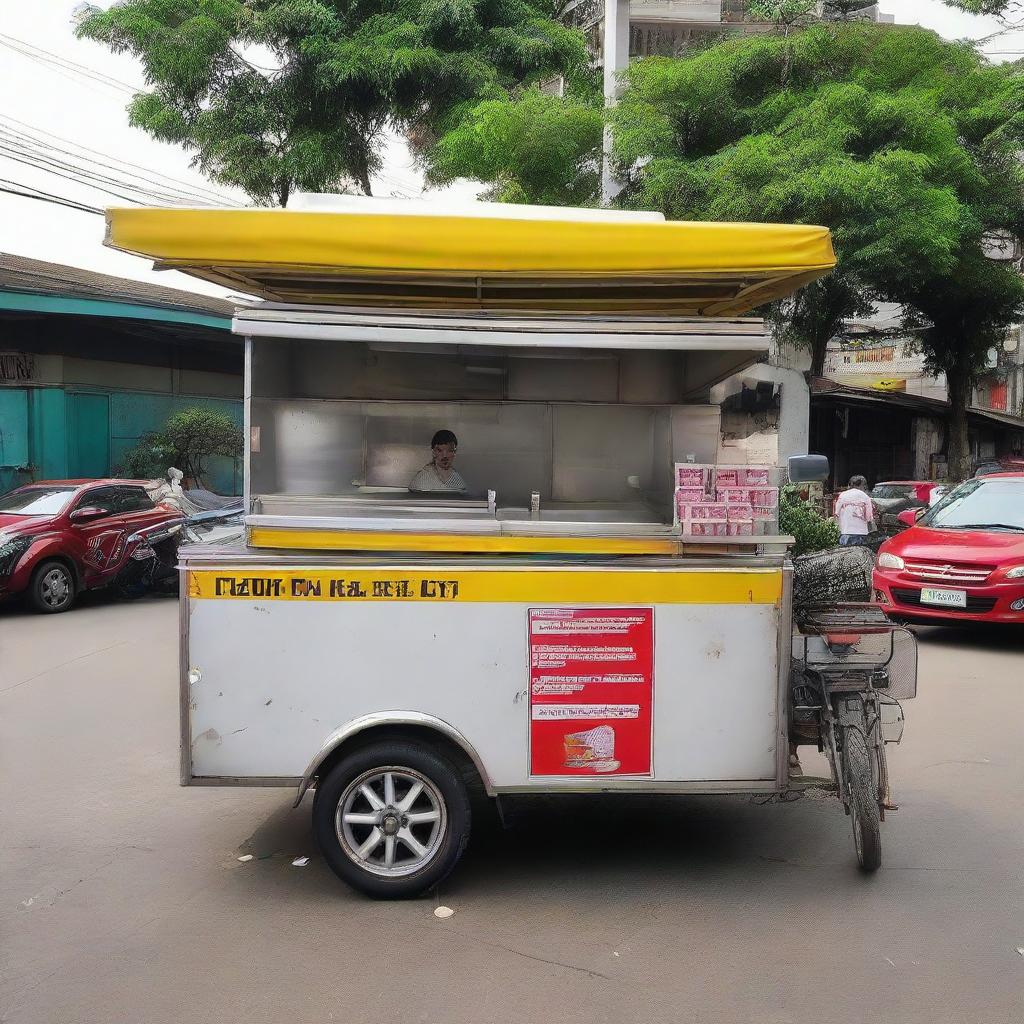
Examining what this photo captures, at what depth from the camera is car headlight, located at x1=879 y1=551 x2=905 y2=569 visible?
35.6ft

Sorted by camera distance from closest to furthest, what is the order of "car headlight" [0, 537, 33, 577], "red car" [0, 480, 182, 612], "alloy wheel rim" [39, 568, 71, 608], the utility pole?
"car headlight" [0, 537, 33, 577] → "red car" [0, 480, 182, 612] → "alloy wheel rim" [39, 568, 71, 608] → the utility pole

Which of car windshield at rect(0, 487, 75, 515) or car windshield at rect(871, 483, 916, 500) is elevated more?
car windshield at rect(0, 487, 75, 515)

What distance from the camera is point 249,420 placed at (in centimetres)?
504

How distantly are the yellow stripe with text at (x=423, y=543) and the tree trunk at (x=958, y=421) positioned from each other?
79.9 feet

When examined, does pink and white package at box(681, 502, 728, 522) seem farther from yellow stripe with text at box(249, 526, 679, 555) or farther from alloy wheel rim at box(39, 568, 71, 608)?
alloy wheel rim at box(39, 568, 71, 608)

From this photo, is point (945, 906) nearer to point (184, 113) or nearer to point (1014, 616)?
point (1014, 616)

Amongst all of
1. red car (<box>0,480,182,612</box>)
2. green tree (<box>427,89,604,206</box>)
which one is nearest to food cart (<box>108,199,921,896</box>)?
red car (<box>0,480,182,612</box>)

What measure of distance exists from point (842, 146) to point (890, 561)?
9.79m

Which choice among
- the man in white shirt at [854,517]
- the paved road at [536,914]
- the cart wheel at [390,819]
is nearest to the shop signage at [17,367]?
the man in white shirt at [854,517]

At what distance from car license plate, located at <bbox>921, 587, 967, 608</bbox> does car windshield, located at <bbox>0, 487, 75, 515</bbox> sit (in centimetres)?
988

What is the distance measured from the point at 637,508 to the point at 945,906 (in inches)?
115

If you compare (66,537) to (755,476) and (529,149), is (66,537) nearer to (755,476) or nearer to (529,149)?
(529,149)

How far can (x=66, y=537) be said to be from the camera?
13086 mm

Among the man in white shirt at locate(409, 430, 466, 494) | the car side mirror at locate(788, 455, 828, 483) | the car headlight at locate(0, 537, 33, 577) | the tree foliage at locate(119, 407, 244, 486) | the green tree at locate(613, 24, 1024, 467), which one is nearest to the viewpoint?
the car side mirror at locate(788, 455, 828, 483)
